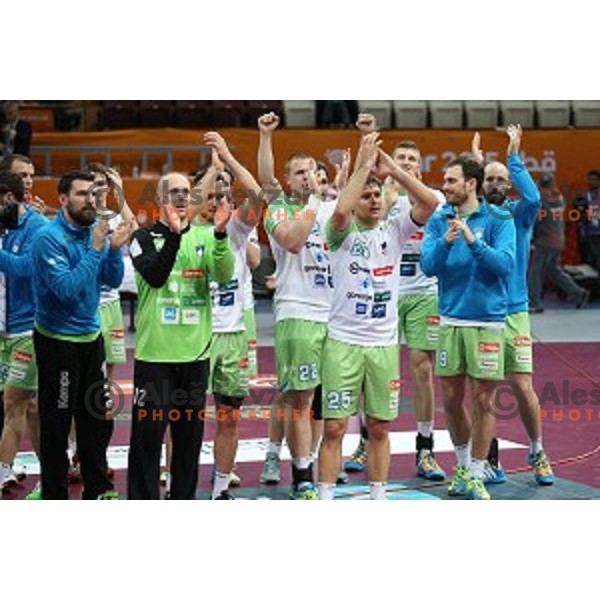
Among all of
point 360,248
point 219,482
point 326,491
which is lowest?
point 219,482

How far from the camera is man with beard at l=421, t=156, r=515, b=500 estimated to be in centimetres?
809

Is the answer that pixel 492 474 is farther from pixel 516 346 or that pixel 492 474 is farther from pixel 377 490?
pixel 377 490

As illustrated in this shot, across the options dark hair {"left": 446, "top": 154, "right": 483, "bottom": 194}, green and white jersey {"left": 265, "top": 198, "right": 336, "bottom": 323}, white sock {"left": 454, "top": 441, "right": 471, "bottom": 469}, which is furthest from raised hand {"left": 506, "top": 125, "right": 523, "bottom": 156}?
white sock {"left": 454, "top": 441, "right": 471, "bottom": 469}

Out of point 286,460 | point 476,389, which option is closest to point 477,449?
point 476,389

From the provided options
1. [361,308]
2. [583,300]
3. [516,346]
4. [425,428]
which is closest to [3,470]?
[361,308]

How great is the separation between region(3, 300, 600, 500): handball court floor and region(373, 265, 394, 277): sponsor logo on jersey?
169cm

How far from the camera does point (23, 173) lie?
8133 millimetres

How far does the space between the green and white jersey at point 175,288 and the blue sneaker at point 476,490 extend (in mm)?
2095

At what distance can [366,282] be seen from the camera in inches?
284

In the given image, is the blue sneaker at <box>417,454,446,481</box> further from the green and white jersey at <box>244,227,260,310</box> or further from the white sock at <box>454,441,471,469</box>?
the green and white jersey at <box>244,227,260,310</box>

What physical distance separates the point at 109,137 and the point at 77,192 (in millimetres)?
10223

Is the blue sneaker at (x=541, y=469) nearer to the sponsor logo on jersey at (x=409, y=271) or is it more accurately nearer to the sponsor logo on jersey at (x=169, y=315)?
the sponsor logo on jersey at (x=409, y=271)

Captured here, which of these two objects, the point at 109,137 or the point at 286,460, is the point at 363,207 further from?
the point at 109,137

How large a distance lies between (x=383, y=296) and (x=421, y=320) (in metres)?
1.79
